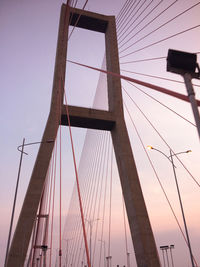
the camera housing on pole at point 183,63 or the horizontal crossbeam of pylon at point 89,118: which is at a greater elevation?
the horizontal crossbeam of pylon at point 89,118

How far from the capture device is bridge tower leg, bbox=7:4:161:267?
37.5 ft

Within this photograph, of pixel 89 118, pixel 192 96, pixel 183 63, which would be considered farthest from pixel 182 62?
pixel 89 118

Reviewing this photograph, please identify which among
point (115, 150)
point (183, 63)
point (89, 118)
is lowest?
point (183, 63)

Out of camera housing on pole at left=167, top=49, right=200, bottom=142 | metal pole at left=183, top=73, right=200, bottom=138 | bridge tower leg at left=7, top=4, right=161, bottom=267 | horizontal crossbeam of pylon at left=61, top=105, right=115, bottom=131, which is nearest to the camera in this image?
metal pole at left=183, top=73, right=200, bottom=138

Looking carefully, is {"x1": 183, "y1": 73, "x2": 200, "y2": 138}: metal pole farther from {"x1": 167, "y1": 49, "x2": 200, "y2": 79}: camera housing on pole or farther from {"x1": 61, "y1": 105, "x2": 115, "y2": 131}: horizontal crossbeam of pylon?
{"x1": 61, "y1": 105, "x2": 115, "y2": 131}: horizontal crossbeam of pylon

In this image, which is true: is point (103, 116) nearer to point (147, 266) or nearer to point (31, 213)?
point (31, 213)

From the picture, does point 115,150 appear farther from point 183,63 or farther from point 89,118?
point 183,63

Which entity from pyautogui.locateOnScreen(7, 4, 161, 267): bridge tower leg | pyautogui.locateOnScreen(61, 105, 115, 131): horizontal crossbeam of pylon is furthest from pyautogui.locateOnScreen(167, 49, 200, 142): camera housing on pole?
pyautogui.locateOnScreen(61, 105, 115, 131): horizontal crossbeam of pylon

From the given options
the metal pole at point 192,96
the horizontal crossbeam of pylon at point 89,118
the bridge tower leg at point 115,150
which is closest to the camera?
the metal pole at point 192,96

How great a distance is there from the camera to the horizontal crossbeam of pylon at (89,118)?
14.6m

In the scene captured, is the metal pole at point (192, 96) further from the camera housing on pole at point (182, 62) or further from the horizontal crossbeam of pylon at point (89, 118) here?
the horizontal crossbeam of pylon at point (89, 118)

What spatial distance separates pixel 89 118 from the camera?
14758 mm

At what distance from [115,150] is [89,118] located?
236cm

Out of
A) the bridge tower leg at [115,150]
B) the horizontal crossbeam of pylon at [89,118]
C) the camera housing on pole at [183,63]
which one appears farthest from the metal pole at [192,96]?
the horizontal crossbeam of pylon at [89,118]
